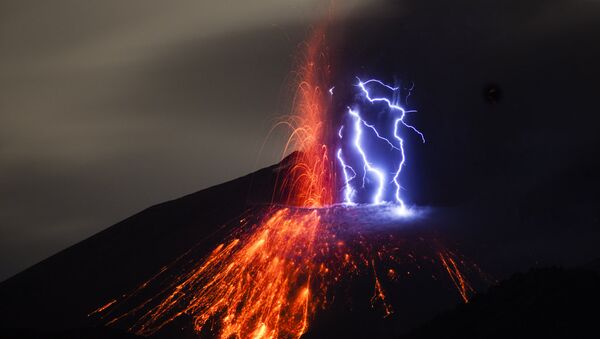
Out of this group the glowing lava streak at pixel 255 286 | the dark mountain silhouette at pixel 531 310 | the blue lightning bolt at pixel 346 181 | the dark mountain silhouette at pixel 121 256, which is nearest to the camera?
the dark mountain silhouette at pixel 531 310

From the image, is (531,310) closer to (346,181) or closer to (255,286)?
(255,286)

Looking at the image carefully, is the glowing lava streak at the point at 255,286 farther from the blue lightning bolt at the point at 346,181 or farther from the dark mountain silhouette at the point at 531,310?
the dark mountain silhouette at the point at 531,310

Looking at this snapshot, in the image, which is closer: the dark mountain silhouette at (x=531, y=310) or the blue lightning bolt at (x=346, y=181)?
the dark mountain silhouette at (x=531, y=310)

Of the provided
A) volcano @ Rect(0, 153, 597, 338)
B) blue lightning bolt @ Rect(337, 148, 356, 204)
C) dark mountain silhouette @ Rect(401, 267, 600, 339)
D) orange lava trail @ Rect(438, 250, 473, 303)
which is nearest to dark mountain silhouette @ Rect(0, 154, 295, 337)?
volcano @ Rect(0, 153, 597, 338)

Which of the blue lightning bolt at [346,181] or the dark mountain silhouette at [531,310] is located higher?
the blue lightning bolt at [346,181]

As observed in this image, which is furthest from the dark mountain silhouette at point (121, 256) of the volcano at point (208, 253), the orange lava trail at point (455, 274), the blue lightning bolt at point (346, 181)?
the orange lava trail at point (455, 274)

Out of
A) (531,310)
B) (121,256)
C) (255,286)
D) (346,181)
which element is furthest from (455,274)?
(121,256)

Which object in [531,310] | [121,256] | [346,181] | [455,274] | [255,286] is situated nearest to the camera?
[531,310]

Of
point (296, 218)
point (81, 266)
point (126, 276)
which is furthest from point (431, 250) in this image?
point (81, 266)

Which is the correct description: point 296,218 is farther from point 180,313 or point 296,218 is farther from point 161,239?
point 161,239
